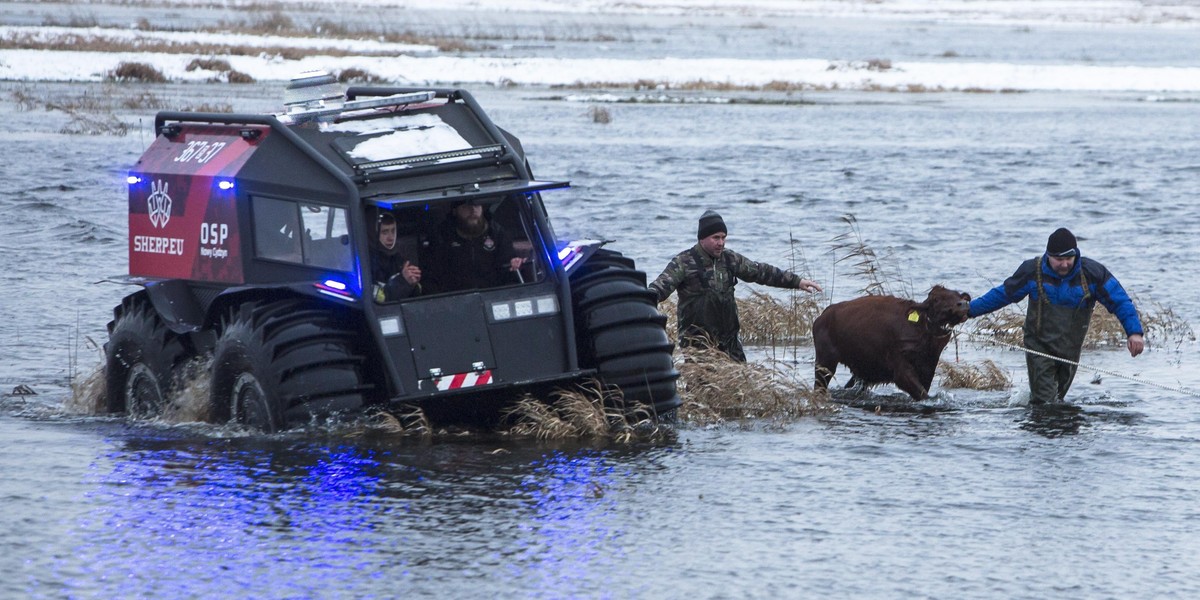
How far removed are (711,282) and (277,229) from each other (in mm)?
3574

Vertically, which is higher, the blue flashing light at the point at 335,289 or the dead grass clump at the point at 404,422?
the blue flashing light at the point at 335,289

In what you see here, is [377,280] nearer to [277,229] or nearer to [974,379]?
[277,229]

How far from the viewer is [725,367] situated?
13312 millimetres

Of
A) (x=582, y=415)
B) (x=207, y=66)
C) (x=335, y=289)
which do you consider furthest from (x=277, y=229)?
(x=207, y=66)

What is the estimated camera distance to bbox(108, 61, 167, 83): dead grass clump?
50562 mm

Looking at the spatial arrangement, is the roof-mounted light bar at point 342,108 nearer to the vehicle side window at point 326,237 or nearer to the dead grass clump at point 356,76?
the vehicle side window at point 326,237

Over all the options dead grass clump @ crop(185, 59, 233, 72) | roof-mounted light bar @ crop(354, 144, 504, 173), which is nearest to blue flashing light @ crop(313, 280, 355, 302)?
roof-mounted light bar @ crop(354, 144, 504, 173)

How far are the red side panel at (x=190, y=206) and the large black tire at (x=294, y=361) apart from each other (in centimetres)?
99

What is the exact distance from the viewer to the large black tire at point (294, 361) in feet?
36.2

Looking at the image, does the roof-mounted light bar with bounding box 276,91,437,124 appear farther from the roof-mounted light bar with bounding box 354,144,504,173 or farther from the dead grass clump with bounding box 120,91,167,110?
the dead grass clump with bounding box 120,91,167,110

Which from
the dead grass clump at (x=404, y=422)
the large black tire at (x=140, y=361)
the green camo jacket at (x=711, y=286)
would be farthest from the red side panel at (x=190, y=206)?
the green camo jacket at (x=711, y=286)

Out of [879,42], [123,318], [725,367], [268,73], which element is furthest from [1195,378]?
[879,42]

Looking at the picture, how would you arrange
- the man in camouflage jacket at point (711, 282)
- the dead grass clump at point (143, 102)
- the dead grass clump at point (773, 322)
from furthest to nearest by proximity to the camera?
the dead grass clump at point (143, 102) → the dead grass clump at point (773, 322) → the man in camouflage jacket at point (711, 282)

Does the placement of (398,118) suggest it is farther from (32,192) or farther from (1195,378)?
(32,192)
